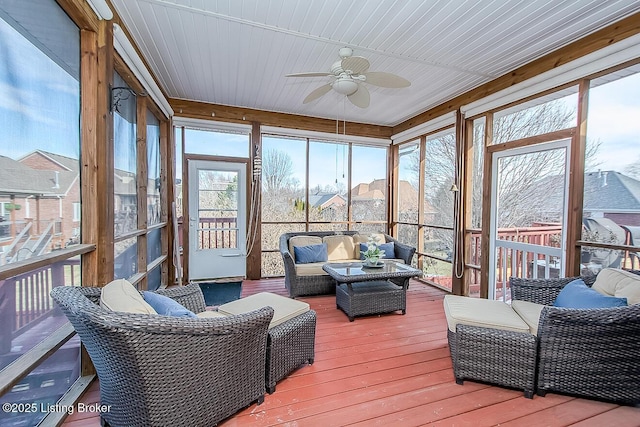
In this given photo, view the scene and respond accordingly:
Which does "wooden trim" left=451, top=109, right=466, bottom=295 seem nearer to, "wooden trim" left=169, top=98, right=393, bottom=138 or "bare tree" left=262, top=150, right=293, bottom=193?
"wooden trim" left=169, top=98, right=393, bottom=138

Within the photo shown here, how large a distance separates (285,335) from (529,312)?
1901mm

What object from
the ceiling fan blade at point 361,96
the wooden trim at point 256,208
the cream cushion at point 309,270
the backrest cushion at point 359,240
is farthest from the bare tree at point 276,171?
the ceiling fan blade at point 361,96

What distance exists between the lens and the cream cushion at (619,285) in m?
1.91

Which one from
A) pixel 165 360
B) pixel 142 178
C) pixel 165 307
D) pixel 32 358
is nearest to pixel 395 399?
pixel 165 360

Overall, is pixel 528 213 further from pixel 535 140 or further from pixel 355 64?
pixel 355 64

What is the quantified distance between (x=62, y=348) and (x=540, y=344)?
121 inches

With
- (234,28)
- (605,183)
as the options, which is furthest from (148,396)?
(605,183)

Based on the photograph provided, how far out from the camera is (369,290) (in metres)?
3.34

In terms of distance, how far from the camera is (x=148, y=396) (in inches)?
54.7

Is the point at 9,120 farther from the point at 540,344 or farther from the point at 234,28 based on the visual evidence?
the point at 540,344

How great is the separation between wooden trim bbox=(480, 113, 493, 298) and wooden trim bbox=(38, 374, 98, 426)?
4.22 m

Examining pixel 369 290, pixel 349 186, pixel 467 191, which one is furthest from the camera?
pixel 349 186

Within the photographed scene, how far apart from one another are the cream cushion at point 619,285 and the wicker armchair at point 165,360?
2.40m

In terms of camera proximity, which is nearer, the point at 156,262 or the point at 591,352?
the point at 591,352
